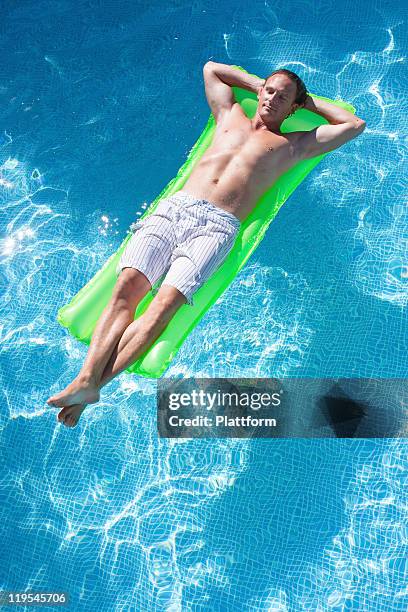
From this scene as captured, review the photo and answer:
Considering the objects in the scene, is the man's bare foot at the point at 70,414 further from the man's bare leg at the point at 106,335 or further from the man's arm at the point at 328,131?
the man's arm at the point at 328,131

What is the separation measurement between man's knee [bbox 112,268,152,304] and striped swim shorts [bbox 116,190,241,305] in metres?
0.03

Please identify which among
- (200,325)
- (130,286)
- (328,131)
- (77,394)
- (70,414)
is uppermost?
(328,131)

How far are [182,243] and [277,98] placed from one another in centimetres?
111

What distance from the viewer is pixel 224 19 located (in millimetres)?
5766

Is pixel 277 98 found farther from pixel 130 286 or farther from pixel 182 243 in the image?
pixel 130 286

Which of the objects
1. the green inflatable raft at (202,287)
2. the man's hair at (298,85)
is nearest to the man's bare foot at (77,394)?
the green inflatable raft at (202,287)

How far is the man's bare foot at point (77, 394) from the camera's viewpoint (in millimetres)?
3115

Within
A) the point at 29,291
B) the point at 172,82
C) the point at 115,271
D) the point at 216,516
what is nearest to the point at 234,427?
the point at 216,516

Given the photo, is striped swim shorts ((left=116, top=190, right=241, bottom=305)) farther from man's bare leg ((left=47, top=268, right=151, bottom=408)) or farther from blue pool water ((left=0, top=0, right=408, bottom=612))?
blue pool water ((left=0, top=0, right=408, bottom=612))

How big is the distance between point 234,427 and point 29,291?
70.6 inches

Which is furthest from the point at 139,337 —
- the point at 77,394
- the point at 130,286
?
the point at 77,394

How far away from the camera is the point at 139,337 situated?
131 inches

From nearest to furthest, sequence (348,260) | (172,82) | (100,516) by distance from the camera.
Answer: (100,516)
(348,260)
(172,82)

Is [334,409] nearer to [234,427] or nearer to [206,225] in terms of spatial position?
[234,427]
